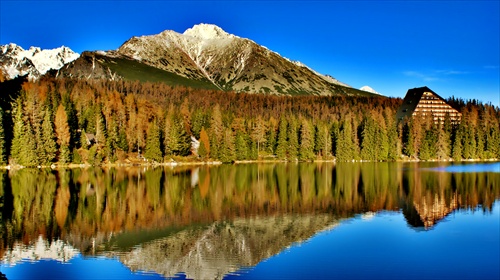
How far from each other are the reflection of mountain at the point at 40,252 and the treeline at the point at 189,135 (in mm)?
75131

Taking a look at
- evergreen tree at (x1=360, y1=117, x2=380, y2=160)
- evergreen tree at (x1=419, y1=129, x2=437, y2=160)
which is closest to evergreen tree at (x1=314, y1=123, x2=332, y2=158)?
evergreen tree at (x1=360, y1=117, x2=380, y2=160)

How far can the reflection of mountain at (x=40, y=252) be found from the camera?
27.3 metres

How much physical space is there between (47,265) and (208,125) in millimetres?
119456

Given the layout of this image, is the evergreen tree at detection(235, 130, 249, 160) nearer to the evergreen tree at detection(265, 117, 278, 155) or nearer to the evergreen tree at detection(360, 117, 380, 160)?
the evergreen tree at detection(265, 117, 278, 155)

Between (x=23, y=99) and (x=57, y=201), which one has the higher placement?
(x=23, y=99)

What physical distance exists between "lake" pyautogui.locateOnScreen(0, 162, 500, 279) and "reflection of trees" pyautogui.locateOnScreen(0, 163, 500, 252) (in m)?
0.12

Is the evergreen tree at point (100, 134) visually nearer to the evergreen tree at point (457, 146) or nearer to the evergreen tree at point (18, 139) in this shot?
the evergreen tree at point (18, 139)

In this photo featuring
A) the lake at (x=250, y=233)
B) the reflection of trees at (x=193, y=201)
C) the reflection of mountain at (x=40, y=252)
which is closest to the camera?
the lake at (x=250, y=233)

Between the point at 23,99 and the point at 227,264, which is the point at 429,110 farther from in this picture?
the point at 227,264

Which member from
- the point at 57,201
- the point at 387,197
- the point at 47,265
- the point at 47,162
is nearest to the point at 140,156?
the point at 47,162

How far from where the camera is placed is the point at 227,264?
26.3 meters

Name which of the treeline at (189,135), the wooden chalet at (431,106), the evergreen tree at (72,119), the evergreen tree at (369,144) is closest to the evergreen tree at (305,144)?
the treeline at (189,135)

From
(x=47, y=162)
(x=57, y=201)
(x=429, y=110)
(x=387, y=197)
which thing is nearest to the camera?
(x=57, y=201)

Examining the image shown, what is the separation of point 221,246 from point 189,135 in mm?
110497
